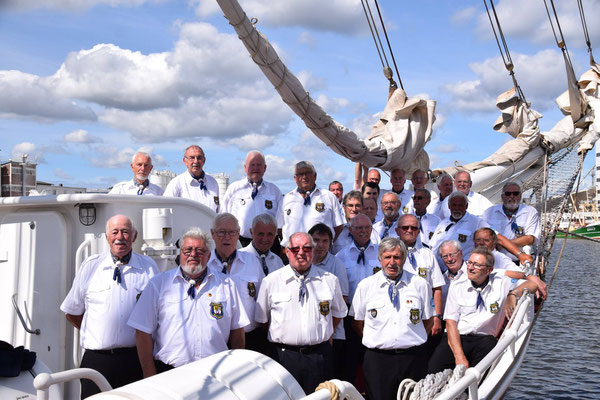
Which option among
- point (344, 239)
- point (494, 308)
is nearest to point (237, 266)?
point (344, 239)

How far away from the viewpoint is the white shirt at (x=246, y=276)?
4164 mm

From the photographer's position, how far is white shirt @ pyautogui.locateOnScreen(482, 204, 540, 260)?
266 inches

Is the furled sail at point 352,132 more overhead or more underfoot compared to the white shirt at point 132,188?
more overhead

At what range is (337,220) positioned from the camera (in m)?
5.98

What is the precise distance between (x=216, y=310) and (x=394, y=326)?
139cm

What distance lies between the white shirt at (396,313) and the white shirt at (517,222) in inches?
111

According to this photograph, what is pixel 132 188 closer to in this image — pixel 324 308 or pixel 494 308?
pixel 324 308

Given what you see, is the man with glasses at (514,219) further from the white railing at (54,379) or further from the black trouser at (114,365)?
the white railing at (54,379)

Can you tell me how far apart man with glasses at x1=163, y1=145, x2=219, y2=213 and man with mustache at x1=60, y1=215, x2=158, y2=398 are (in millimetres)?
2095

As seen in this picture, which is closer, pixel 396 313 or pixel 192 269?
pixel 192 269

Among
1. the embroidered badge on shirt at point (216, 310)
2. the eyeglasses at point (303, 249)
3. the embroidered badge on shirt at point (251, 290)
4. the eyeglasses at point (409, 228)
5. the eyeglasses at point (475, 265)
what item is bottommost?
the embroidered badge on shirt at point (216, 310)

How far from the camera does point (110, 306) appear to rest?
3664mm

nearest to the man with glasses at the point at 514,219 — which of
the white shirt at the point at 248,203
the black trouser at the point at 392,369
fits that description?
the white shirt at the point at 248,203

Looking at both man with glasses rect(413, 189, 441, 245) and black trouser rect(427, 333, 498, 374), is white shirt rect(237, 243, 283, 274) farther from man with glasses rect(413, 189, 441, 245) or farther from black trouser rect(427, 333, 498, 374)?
man with glasses rect(413, 189, 441, 245)
